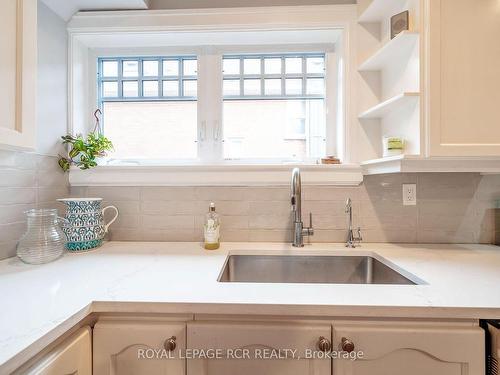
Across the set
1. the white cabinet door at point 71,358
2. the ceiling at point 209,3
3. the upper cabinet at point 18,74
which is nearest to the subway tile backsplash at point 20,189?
the upper cabinet at point 18,74

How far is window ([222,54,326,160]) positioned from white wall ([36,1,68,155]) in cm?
86

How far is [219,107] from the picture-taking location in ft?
4.95

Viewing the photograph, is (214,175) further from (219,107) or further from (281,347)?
(281,347)

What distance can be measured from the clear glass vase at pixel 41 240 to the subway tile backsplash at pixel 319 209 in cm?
22

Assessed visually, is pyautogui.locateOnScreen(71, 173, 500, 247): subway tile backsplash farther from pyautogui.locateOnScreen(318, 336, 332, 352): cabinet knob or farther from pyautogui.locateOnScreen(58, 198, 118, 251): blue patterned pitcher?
pyautogui.locateOnScreen(318, 336, 332, 352): cabinet knob

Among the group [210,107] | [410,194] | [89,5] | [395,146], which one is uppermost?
[89,5]

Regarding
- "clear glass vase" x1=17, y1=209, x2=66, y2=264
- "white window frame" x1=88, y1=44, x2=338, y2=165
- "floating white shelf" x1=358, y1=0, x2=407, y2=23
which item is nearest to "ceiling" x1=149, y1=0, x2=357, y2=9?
"white window frame" x1=88, y1=44, x2=338, y2=165

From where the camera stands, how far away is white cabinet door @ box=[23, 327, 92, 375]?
58 cm

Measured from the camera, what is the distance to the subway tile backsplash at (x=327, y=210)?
4.38ft

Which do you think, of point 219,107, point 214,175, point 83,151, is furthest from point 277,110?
point 83,151

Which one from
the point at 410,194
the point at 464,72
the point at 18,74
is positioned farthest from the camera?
the point at 410,194

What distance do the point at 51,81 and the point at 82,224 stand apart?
2.44 feet

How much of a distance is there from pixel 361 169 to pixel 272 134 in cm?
53

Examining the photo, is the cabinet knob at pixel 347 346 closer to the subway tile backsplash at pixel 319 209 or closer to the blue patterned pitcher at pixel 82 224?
the subway tile backsplash at pixel 319 209
